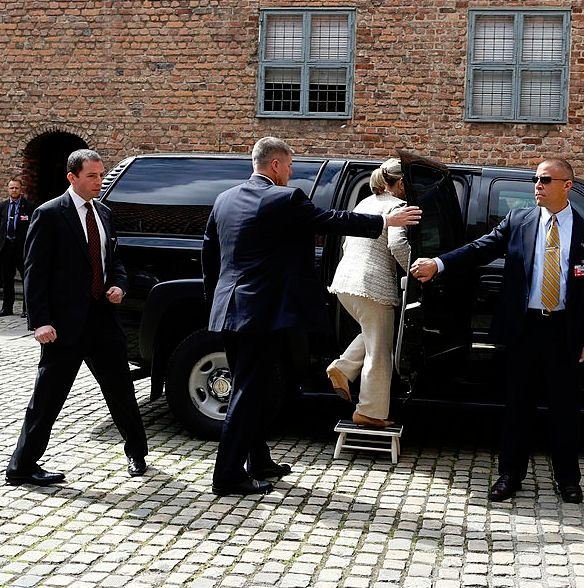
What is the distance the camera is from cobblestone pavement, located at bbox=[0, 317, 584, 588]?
174 inches

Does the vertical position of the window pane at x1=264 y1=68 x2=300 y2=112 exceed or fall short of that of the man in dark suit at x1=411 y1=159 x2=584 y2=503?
it exceeds it

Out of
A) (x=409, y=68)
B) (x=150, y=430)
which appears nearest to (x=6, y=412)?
(x=150, y=430)

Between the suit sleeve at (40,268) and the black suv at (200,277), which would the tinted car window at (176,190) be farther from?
the suit sleeve at (40,268)

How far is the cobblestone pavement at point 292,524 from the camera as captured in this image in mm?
4430

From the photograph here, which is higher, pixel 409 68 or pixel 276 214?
pixel 409 68

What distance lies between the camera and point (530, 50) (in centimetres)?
1488

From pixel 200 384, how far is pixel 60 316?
1516 millimetres

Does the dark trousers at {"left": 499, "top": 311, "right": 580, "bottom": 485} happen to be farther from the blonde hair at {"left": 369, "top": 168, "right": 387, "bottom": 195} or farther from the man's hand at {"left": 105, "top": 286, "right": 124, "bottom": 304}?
→ the man's hand at {"left": 105, "top": 286, "right": 124, "bottom": 304}

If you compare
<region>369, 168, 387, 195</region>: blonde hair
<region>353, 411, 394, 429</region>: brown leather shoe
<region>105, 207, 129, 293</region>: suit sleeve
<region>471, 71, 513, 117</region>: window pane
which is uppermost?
<region>471, 71, 513, 117</region>: window pane

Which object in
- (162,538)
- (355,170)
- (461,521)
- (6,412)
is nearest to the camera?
(162,538)

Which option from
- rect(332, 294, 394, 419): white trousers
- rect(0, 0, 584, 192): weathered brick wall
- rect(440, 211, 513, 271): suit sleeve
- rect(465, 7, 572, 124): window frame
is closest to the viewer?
rect(440, 211, 513, 271): suit sleeve

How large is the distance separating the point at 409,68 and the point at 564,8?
232cm

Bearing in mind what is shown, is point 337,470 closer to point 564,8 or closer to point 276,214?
point 276,214

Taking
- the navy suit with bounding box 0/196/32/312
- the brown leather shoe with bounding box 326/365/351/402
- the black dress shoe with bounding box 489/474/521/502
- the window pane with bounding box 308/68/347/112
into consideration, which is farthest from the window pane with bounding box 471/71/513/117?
the black dress shoe with bounding box 489/474/521/502
